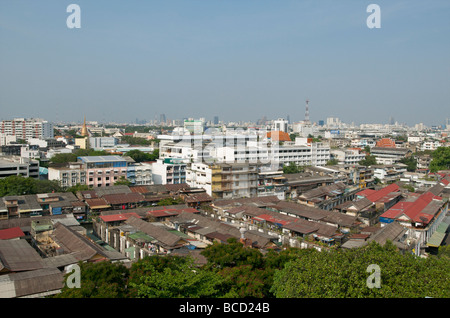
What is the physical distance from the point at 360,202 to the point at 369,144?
118 feet

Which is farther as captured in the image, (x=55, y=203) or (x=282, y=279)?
(x=55, y=203)

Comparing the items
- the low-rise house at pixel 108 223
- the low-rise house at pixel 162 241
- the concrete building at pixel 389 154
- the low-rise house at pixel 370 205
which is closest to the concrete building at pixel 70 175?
the low-rise house at pixel 108 223

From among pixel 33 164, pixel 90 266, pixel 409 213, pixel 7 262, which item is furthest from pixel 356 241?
pixel 33 164

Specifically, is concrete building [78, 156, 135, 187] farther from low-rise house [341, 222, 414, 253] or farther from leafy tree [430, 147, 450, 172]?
leafy tree [430, 147, 450, 172]

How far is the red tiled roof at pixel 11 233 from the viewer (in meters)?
12.0

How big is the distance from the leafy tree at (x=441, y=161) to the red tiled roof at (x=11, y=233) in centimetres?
3349

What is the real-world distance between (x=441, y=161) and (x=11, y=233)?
34555mm

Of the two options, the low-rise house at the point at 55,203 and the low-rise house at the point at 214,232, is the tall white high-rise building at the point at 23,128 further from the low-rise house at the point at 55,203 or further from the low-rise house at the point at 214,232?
the low-rise house at the point at 214,232

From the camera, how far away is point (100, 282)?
22.5ft

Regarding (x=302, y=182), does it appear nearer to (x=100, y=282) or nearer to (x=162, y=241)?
(x=162, y=241)

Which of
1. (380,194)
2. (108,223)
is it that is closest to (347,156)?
(380,194)

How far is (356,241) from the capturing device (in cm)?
1235

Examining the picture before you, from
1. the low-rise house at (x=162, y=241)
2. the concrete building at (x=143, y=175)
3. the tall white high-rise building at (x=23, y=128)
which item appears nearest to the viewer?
the low-rise house at (x=162, y=241)
